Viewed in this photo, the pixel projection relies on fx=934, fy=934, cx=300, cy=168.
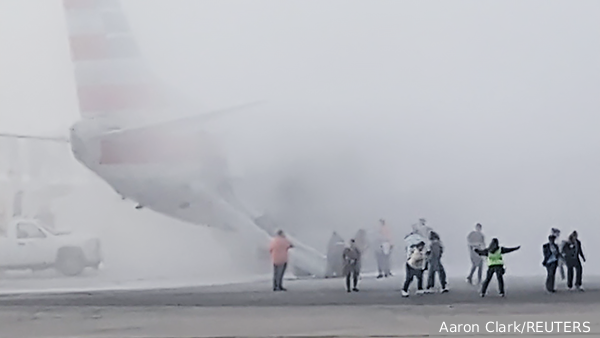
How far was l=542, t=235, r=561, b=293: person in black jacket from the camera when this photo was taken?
967 centimetres

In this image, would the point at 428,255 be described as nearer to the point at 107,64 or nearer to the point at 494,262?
the point at 494,262

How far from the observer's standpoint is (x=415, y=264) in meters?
9.52

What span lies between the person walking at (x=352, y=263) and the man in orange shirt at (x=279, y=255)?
0.59 meters

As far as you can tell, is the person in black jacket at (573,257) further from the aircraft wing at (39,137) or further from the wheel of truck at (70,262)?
the aircraft wing at (39,137)

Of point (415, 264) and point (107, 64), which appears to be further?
point (107, 64)

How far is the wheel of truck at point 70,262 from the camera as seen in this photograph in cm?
957

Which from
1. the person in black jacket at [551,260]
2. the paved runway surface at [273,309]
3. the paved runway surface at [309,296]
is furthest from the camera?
the person in black jacket at [551,260]

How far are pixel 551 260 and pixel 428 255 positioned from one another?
50.4 inches

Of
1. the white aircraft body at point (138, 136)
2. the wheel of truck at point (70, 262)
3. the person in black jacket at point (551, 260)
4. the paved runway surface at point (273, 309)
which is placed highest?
the white aircraft body at point (138, 136)

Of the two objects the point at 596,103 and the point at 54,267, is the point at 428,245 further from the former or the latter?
the point at 54,267

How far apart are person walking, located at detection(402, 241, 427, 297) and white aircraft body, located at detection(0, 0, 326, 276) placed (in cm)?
89

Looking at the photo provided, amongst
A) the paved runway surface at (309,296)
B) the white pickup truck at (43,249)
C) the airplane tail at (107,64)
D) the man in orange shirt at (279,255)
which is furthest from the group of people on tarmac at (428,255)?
the airplane tail at (107,64)

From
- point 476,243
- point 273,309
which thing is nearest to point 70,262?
point 273,309

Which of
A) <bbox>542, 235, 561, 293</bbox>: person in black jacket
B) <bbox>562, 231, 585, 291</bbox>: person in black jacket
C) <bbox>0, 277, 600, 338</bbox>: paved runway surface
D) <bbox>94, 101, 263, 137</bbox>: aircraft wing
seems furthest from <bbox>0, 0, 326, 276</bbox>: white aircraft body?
<bbox>562, 231, 585, 291</bbox>: person in black jacket
